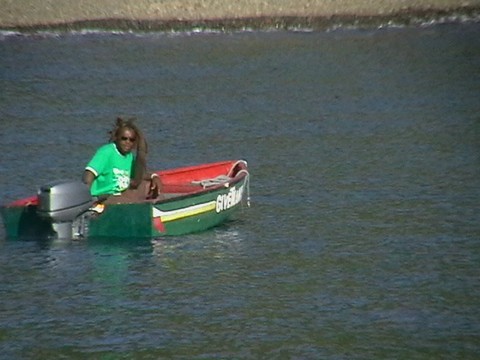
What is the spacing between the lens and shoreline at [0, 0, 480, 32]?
42.7 meters

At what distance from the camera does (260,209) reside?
17156 mm

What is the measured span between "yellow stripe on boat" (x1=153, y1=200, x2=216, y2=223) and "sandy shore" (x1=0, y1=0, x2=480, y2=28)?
2772cm

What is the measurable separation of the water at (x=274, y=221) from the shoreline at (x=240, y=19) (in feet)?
29.6

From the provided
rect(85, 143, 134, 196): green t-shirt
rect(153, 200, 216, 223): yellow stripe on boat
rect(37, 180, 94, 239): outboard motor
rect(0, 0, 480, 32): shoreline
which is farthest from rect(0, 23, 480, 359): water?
rect(0, 0, 480, 32): shoreline

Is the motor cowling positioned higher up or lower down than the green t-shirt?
lower down

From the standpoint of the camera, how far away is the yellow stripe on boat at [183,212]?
1497 centimetres

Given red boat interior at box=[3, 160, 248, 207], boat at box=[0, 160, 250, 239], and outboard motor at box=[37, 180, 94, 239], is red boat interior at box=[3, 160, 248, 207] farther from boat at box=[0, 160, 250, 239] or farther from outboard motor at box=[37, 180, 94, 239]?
outboard motor at box=[37, 180, 94, 239]

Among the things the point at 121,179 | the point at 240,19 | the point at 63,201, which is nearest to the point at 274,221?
the point at 121,179

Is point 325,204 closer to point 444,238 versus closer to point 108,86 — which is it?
point 444,238

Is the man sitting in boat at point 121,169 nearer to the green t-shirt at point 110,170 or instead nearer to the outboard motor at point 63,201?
the green t-shirt at point 110,170

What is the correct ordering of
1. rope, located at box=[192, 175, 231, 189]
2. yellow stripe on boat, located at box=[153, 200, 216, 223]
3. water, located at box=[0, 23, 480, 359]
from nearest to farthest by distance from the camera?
water, located at box=[0, 23, 480, 359] → yellow stripe on boat, located at box=[153, 200, 216, 223] → rope, located at box=[192, 175, 231, 189]

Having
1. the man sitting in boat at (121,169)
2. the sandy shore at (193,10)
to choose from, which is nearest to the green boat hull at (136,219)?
the man sitting in boat at (121,169)

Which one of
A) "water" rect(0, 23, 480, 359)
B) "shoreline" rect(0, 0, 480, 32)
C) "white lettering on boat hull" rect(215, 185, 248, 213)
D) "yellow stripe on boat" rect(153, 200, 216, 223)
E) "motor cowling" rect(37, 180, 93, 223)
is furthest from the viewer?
"shoreline" rect(0, 0, 480, 32)

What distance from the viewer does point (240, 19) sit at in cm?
4322
